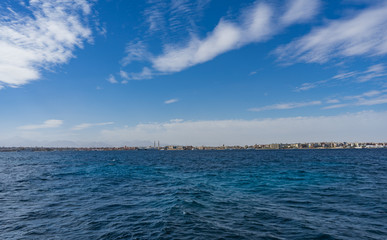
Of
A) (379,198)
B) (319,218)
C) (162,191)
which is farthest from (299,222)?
(162,191)

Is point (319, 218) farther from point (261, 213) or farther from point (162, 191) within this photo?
point (162, 191)

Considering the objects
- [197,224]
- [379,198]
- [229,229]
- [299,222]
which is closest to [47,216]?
[197,224]

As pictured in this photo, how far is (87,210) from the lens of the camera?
18.2 m

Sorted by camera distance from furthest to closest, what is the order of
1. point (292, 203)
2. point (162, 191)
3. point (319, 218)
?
point (162, 191), point (292, 203), point (319, 218)

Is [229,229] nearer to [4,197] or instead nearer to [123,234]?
[123,234]

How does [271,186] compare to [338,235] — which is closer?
[338,235]

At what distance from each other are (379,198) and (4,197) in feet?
133

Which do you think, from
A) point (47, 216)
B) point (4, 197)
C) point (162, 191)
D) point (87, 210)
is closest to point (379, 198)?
point (162, 191)

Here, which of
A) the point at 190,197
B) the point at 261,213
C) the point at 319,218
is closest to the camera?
the point at 319,218

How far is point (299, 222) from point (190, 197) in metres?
11.2

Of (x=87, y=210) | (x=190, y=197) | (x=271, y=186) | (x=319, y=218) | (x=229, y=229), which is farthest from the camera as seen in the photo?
(x=271, y=186)

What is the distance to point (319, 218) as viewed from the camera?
50.6ft

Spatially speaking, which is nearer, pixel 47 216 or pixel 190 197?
pixel 47 216

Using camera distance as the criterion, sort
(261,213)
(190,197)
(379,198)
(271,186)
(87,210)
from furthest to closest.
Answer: (271,186) → (190,197) → (379,198) → (87,210) → (261,213)
